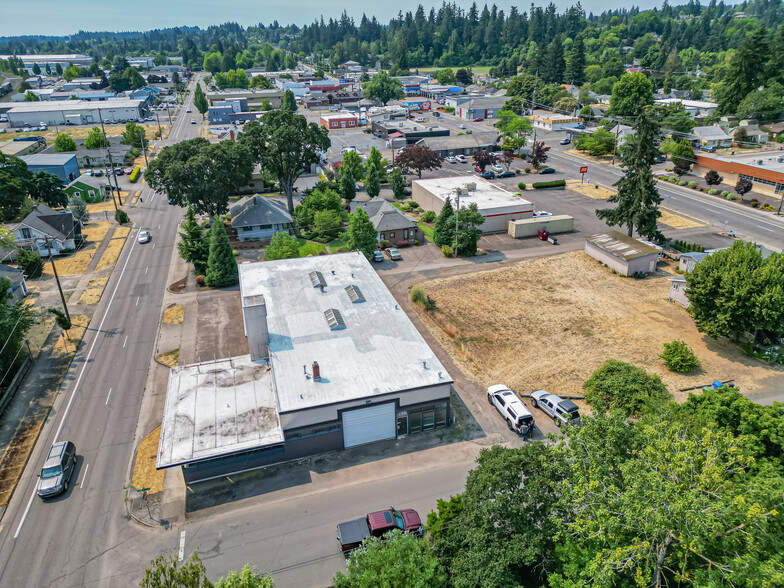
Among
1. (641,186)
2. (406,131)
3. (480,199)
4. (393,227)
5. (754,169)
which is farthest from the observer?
(406,131)

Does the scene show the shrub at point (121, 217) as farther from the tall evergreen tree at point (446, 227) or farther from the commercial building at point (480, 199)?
the tall evergreen tree at point (446, 227)

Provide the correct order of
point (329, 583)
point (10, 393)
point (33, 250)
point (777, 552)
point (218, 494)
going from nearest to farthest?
point (777, 552), point (329, 583), point (218, 494), point (10, 393), point (33, 250)

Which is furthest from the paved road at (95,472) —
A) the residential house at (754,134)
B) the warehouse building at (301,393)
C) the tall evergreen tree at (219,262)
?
the residential house at (754,134)

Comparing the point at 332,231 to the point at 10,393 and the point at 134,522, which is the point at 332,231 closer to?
the point at 10,393

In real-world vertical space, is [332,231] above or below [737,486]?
below

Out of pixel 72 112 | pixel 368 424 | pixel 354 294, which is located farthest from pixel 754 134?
pixel 72 112

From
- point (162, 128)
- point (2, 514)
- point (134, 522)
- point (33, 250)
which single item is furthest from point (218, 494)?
point (162, 128)

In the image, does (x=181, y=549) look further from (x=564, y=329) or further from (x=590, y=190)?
(x=590, y=190)
